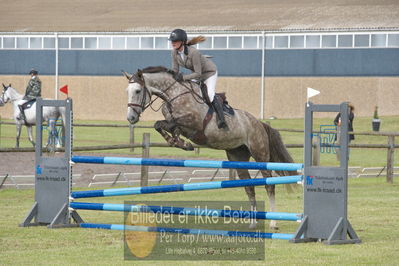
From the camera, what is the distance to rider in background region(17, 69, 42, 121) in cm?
2311

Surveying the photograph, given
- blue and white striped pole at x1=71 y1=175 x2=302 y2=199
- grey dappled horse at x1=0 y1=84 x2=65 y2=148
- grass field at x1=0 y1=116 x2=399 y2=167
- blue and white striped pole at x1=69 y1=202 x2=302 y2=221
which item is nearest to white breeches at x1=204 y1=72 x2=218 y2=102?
blue and white striped pole at x1=71 y1=175 x2=302 y2=199

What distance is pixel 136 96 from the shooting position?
32.1 ft

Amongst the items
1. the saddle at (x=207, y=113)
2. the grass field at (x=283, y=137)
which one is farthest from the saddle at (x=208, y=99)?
the grass field at (x=283, y=137)

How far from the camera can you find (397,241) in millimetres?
9125

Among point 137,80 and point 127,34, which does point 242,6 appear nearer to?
point 127,34

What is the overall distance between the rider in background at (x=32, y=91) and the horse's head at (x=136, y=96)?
13.6m

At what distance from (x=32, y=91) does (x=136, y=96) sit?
14146mm

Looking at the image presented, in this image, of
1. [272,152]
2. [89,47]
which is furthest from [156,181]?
[89,47]

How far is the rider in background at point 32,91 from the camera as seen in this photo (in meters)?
23.1

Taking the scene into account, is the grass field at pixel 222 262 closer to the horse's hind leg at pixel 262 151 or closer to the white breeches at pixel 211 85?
the horse's hind leg at pixel 262 151

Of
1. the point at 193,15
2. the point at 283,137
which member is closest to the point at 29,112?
the point at 283,137

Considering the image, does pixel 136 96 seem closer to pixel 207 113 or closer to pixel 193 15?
pixel 207 113

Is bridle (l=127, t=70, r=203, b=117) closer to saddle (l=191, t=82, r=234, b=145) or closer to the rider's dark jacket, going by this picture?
saddle (l=191, t=82, r=234, b=145)

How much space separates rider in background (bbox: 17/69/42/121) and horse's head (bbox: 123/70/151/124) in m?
13.6
